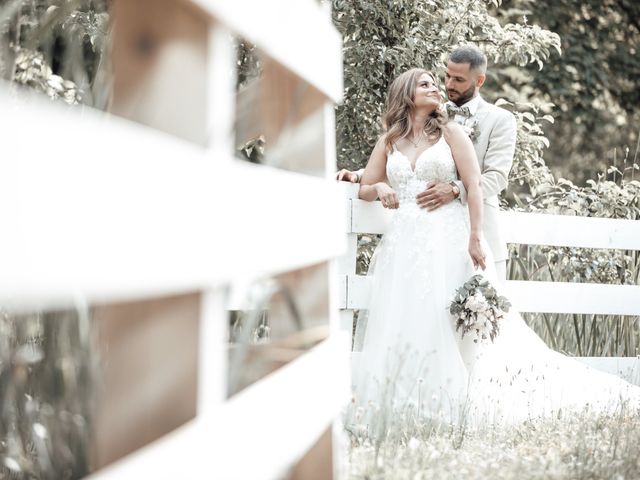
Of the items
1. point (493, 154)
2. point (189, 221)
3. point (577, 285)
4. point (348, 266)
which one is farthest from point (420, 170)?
point (189, 221)

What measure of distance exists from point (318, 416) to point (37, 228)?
1286 millimetres

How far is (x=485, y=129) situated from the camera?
224 inches

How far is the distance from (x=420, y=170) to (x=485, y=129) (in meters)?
0.54

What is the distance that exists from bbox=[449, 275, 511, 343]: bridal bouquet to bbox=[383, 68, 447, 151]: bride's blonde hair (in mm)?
853

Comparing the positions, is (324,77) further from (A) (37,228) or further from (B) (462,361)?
(B) (462,361)

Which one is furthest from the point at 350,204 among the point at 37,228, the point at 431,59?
the point at 37,228

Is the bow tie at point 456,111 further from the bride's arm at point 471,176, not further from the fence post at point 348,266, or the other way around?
the fence post at point 348,266

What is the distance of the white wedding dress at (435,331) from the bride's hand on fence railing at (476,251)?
0.30 ft

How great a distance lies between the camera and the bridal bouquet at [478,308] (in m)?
5.18

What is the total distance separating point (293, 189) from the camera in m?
1.98

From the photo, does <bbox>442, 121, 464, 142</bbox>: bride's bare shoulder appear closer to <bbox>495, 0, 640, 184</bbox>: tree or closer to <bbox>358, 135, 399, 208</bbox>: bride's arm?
<bbox>358, 135, 399, 208</bbox>: bride's arm

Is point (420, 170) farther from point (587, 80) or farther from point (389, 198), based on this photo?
point (587, 80)

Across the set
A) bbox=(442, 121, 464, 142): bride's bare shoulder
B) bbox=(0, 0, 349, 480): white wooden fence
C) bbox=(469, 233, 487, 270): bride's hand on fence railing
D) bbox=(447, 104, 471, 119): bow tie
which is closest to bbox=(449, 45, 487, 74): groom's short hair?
bbox=(447, 104, 471, 119): bow tie

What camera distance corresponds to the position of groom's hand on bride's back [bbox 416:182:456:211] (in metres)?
5.41
